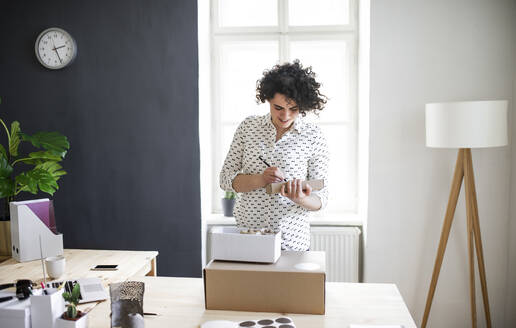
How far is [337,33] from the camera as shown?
3.42 m

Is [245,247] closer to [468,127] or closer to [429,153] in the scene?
[468,127]

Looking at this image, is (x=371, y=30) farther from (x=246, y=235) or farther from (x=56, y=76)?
(x=56, y=76)

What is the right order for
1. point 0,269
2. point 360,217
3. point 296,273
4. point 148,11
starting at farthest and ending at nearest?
point 360,217
point 148,11
point 0,269
point 296,273

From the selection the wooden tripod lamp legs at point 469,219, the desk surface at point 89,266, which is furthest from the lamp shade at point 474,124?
the desk surface at point 89,266

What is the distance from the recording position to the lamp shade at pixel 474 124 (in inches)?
94.0

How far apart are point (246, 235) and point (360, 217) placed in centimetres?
208

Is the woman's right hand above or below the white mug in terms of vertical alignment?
above

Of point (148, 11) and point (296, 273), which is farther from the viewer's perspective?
point (148, 11)

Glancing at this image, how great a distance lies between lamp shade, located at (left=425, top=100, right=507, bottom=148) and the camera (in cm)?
239

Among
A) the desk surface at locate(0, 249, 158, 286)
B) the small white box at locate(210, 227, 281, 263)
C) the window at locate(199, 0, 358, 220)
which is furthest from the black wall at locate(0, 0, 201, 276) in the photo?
the small white box at locate(210, 227, 281, 263)

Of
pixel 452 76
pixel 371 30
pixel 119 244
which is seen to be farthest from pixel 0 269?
pixel 452 76

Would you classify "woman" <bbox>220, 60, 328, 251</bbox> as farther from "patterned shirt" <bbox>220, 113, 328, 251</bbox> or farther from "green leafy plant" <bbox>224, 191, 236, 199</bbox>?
"green leafy plant" <bbox>224, 191, 236, 199</bbox>

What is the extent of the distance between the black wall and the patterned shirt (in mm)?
1113

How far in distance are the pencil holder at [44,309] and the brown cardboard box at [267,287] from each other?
1.59 feet
